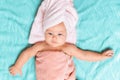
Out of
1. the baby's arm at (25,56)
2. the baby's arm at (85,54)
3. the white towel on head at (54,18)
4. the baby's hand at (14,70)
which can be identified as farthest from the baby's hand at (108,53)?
the baby's hand at (14,70)

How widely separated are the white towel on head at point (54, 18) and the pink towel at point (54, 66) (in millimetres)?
115

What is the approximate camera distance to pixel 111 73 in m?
1.98

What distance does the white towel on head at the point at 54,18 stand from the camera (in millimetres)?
1849

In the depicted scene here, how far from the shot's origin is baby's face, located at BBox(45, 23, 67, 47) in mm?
1847

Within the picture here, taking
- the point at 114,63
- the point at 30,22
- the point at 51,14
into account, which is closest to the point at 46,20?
the point at 51,14

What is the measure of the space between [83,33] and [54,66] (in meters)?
0.30

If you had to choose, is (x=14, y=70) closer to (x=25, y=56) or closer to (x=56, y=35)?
(x=25, y=56)

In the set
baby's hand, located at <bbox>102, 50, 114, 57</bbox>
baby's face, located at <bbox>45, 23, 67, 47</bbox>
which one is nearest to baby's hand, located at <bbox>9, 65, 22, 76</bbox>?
baby's face, located at <bbox>45, 23, 67, 47</bbox>

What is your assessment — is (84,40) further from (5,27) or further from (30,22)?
(5,27)

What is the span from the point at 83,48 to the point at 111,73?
22 centimetres

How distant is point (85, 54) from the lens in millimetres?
1965

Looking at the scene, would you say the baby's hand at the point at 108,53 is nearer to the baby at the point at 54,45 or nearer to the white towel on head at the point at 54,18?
the baby at the point at 54,45

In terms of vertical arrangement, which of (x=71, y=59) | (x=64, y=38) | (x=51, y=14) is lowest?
(x=71, y=59)

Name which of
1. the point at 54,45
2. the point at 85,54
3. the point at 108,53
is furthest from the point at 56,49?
the point at 108,53
